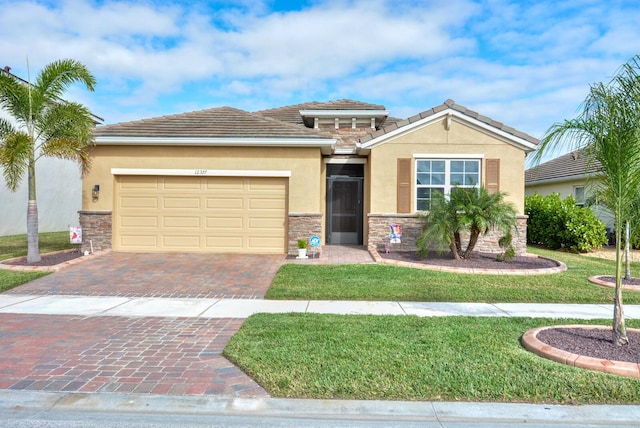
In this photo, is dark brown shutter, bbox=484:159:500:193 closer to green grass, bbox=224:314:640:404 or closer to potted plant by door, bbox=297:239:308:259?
potted plant by door, bbox=297:239:308:259

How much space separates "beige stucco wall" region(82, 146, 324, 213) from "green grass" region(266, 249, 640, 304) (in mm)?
3091

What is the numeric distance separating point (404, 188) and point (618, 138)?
27.6 feet

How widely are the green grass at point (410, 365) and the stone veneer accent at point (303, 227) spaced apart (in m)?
6.60

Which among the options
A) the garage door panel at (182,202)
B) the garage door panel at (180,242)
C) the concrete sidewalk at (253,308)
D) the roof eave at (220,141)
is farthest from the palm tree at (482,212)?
the garage door panel at (180,242)

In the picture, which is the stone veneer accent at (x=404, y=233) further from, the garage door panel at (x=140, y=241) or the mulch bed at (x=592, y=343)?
the mulch bed at (x=592, y=343)

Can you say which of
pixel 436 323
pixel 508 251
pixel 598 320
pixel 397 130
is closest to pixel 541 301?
pixel 598 320

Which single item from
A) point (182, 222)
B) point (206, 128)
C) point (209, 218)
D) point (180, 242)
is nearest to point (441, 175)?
point (209, 218)

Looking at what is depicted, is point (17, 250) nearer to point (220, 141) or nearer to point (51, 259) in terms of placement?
point (51, 259)

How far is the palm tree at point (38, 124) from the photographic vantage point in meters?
10.8

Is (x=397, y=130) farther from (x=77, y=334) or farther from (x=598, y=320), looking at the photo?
(x=77, y=334)

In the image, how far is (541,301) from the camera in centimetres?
799

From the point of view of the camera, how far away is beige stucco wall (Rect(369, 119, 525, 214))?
13.5 metres

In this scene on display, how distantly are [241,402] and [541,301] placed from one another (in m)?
6.14

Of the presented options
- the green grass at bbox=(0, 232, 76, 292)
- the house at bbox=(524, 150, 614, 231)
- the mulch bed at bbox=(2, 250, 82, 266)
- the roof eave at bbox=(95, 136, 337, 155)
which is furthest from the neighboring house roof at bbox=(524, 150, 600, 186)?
the green grass at bbox=(0, 232, 76, 292)
